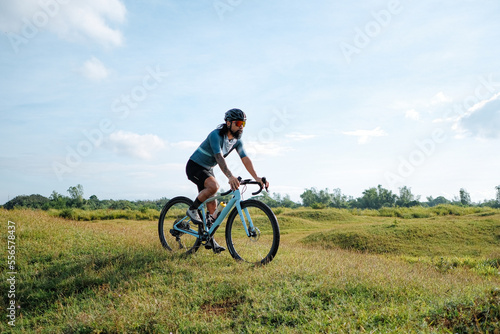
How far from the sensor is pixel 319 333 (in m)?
4.29

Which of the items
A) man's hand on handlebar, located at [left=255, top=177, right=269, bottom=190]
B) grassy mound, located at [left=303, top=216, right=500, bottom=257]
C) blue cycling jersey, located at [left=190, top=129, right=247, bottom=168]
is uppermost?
blue cycling jersey, located at [left=190, top=129, right=247, bottom=168]

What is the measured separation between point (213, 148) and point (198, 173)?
931mm

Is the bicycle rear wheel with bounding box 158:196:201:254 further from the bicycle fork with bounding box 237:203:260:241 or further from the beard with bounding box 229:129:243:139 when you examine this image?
the beard with bounding box 229:129:243:139

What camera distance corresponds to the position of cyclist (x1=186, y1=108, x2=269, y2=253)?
23.0ft

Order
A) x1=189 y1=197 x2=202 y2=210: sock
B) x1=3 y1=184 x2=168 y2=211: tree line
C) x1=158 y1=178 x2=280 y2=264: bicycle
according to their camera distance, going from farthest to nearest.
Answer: x1=3 y1=184 x2=168 y2=211: tree line
x1=189 y1=197 x2=202 y2=210: sock
x1=158 y1=178 x2=280 y2=264: bicycle

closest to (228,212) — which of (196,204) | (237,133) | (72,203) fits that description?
(196,204)

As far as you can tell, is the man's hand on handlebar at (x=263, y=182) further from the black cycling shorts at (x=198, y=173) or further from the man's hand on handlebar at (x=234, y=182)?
the black cycling shorts at (x=198, y=173)

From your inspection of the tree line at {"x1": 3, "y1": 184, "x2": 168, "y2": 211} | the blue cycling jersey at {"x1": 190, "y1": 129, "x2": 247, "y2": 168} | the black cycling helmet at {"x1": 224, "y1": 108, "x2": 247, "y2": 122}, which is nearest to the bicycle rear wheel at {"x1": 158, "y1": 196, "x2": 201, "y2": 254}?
the blue cycling jersey at {"x1": 190, "y1": 129, "x2": 247, "y2": 168}

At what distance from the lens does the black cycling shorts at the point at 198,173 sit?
764cm

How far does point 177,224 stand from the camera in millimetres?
8336

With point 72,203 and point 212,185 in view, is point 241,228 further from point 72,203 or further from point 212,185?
point 72,203

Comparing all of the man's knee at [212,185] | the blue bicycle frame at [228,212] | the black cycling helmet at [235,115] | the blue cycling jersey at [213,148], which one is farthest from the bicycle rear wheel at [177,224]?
the black cycling helmet at [235,115]

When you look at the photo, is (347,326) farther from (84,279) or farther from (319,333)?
(84,279)

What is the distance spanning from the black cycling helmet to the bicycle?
1.29 m
